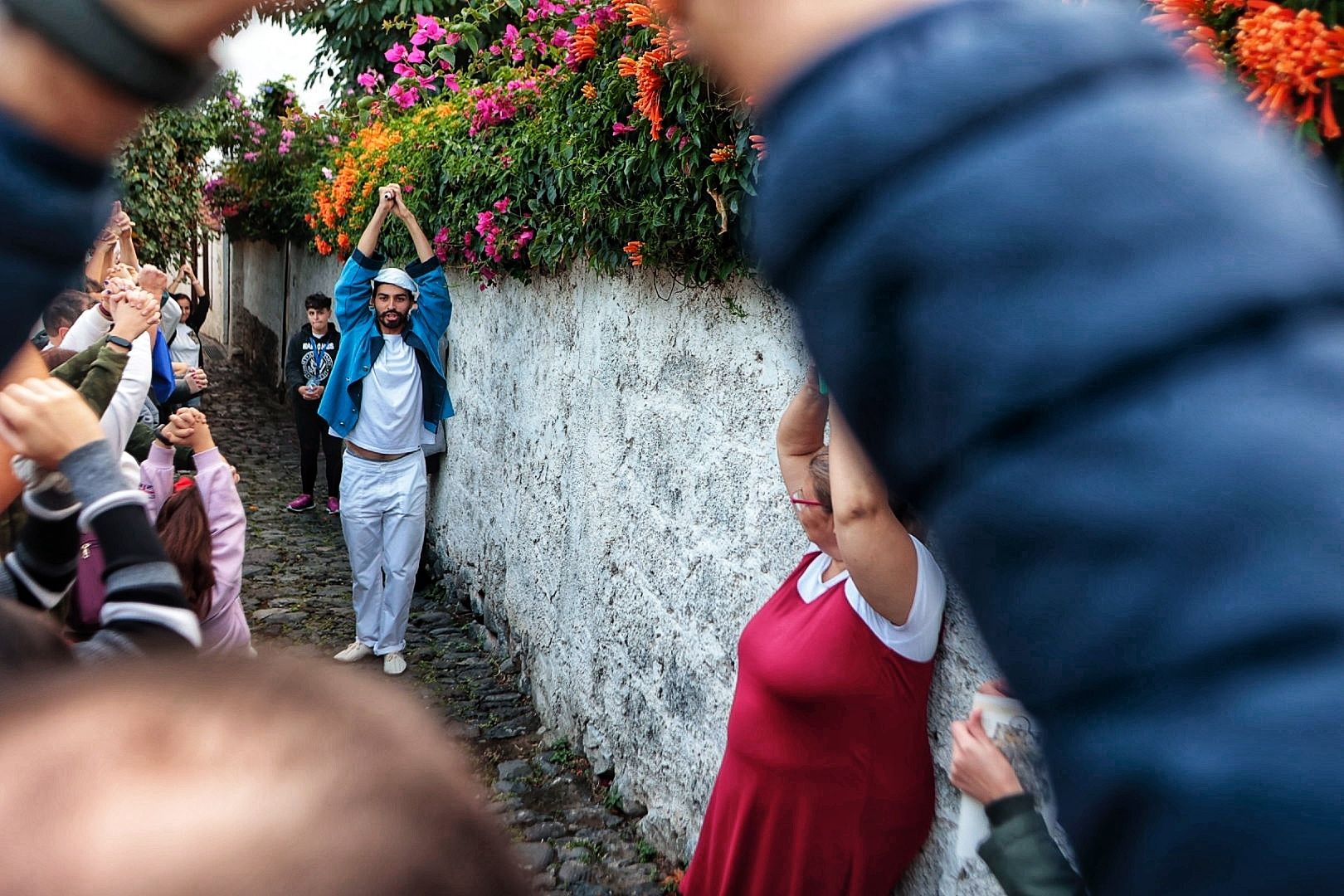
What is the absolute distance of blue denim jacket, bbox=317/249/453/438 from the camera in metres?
6.30

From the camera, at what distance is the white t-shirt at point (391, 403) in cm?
633

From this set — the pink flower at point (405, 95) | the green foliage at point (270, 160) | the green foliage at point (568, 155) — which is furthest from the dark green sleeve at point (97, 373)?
the green foliage at point (270, 160)

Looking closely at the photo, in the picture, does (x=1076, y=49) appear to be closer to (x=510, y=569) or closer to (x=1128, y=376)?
(x=1128, y=376)

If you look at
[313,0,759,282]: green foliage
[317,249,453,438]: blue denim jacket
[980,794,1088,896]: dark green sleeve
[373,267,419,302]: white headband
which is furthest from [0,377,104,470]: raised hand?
[373,267,419,302]: white headband

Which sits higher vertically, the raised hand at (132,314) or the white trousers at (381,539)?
the raised hand at (132,314)

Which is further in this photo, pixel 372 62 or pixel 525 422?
pixel 372 62

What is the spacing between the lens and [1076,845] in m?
0.33

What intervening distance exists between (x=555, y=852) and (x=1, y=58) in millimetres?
4247

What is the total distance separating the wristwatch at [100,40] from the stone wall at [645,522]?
7.59 feet

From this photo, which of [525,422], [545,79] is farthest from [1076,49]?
[525,422]

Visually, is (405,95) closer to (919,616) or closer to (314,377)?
(314,377)

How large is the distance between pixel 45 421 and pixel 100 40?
192cm

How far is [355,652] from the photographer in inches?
253

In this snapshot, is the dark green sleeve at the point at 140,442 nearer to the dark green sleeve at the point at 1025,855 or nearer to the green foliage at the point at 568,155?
the green foliage at the point at 568,155
